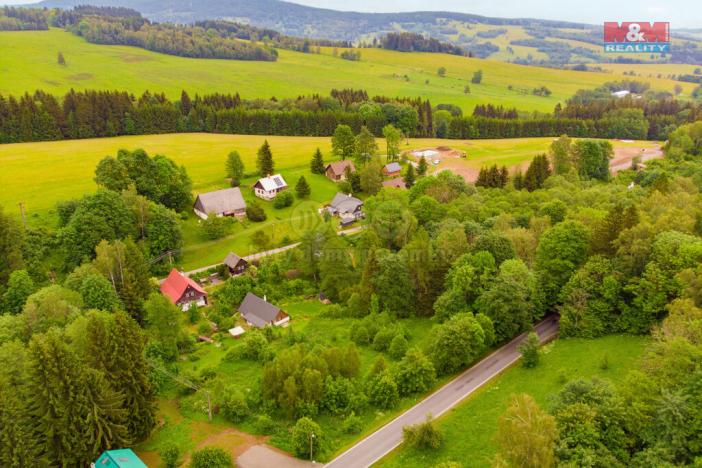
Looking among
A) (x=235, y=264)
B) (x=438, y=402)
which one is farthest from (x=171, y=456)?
(x=235, y=264)

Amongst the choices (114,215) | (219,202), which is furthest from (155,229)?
(219,202)

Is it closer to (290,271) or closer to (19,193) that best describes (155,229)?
(290,271)

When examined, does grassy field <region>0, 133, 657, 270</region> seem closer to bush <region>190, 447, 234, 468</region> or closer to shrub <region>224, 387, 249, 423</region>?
shrub <region>224, 387, 249, 423</region>

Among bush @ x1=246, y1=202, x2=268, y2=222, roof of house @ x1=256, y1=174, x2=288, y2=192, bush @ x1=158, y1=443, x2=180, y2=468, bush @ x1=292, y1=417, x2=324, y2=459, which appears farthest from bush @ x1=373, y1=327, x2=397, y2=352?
roof of house @ x1=256, y1=174, x2=288, y2=192

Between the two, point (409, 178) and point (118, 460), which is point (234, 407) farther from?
point (409, 178)

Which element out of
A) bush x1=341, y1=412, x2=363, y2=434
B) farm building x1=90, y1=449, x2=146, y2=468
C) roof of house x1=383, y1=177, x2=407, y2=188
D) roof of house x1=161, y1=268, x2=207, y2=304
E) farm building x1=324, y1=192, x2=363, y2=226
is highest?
roof of house x1=383, y1=177, x2=407, y2=188

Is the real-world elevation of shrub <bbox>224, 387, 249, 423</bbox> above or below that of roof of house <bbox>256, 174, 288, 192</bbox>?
below
